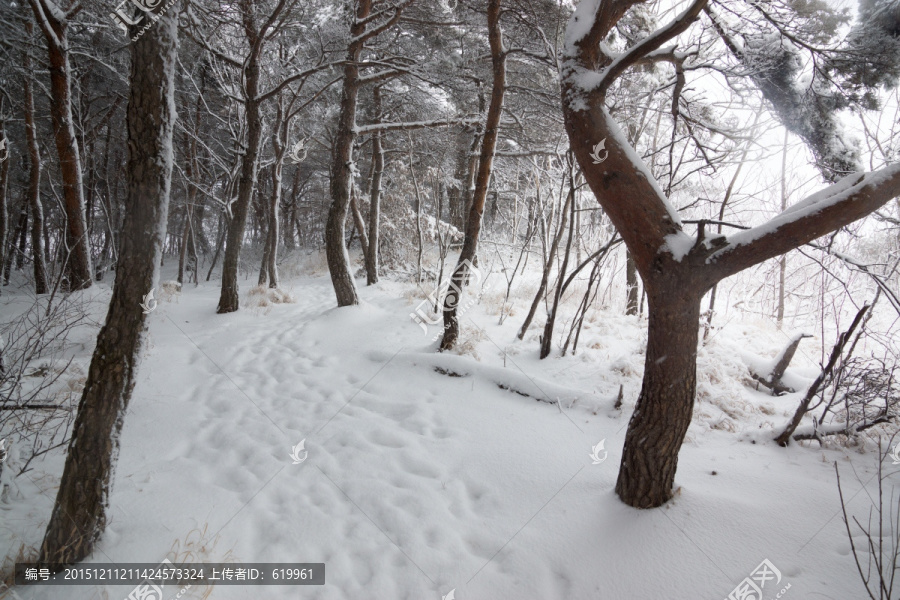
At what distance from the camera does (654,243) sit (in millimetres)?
2311

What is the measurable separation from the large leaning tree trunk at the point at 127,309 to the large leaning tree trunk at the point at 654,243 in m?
2.48

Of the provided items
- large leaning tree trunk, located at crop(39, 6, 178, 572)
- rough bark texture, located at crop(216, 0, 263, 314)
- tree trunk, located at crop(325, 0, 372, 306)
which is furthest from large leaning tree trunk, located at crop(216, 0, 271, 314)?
large leaning tree trunk, located at crop(39, 6, 178, 572)

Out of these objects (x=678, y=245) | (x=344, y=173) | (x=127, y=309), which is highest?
(x=344, y=173)

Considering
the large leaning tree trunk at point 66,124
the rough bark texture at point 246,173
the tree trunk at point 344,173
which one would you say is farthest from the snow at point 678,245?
the large leaning tree trunk at point 66,124

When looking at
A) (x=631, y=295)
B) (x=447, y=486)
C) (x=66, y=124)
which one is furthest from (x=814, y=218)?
(x=66, y=124)

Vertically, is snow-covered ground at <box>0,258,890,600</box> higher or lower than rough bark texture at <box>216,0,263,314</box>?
lower

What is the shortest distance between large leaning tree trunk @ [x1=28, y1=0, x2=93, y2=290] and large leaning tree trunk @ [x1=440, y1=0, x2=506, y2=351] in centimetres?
634

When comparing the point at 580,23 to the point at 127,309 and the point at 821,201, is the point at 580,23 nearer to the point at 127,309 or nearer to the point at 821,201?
the point at 821,201

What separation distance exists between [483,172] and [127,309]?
13.6ft

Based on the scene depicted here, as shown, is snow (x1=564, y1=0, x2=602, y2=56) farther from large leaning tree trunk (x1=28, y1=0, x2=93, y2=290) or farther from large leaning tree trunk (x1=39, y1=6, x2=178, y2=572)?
large leaning tree trunk (x1=28, y1=0, x2=93, y2=290)

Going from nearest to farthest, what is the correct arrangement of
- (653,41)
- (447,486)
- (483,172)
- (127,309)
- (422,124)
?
(653,41) → (127,309) → (447,486) → (483,172) → (422,124)

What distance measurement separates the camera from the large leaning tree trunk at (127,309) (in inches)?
86.6

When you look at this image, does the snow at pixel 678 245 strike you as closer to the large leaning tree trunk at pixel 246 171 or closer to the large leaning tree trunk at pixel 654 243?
the large leaning tree trunk at pixel 654 243

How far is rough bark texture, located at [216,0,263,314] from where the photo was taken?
22.5 ft
